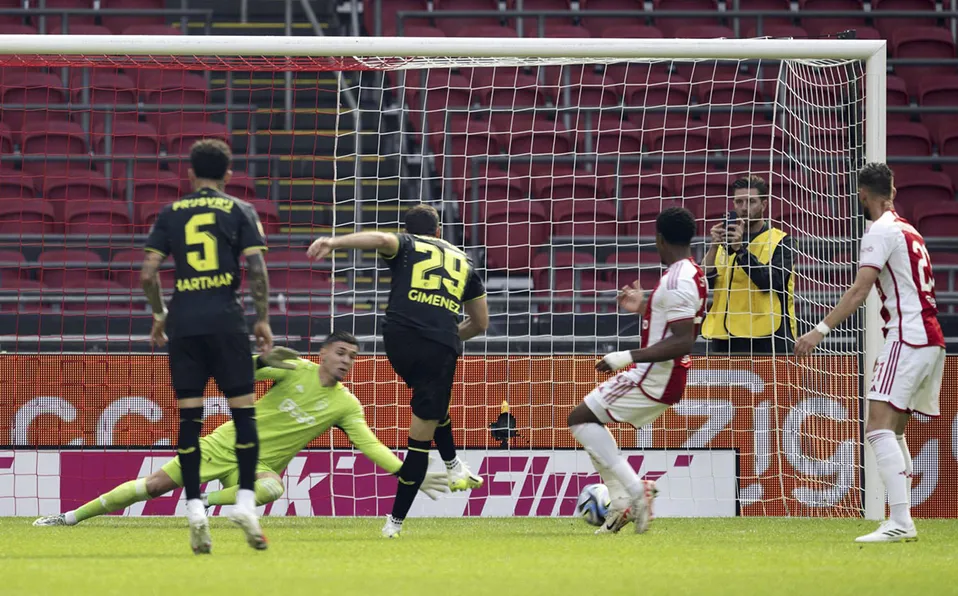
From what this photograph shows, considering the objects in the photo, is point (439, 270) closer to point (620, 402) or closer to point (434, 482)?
Answer: point (620, 402)

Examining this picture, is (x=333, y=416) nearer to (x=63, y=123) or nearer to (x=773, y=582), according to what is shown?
(x=773, y=582)

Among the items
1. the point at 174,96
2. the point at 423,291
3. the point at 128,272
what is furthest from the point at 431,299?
the point at 174,96

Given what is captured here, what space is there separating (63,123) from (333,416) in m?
6.19

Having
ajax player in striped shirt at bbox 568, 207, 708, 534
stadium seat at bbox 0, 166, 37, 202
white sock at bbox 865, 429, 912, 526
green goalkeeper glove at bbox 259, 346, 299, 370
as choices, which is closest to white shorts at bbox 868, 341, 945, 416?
white sock at bbox 865, 429, 912, 526

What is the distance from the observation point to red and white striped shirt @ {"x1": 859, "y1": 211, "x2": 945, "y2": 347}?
264 inches

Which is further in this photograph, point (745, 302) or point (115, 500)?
point (745, 302)

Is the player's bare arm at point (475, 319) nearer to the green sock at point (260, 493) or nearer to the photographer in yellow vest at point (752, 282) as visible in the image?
the green sock at point (260, 493)

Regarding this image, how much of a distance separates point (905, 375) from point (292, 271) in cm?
608

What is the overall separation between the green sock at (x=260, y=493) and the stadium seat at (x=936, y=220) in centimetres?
734

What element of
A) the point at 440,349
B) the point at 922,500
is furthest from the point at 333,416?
the point at 922,500

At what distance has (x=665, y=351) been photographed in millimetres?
6844

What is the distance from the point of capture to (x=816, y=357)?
919cm

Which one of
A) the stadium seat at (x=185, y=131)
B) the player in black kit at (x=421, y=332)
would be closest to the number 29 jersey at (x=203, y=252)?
the player in black kit at (x=421, y=332)

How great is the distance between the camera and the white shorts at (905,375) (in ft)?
21.9
